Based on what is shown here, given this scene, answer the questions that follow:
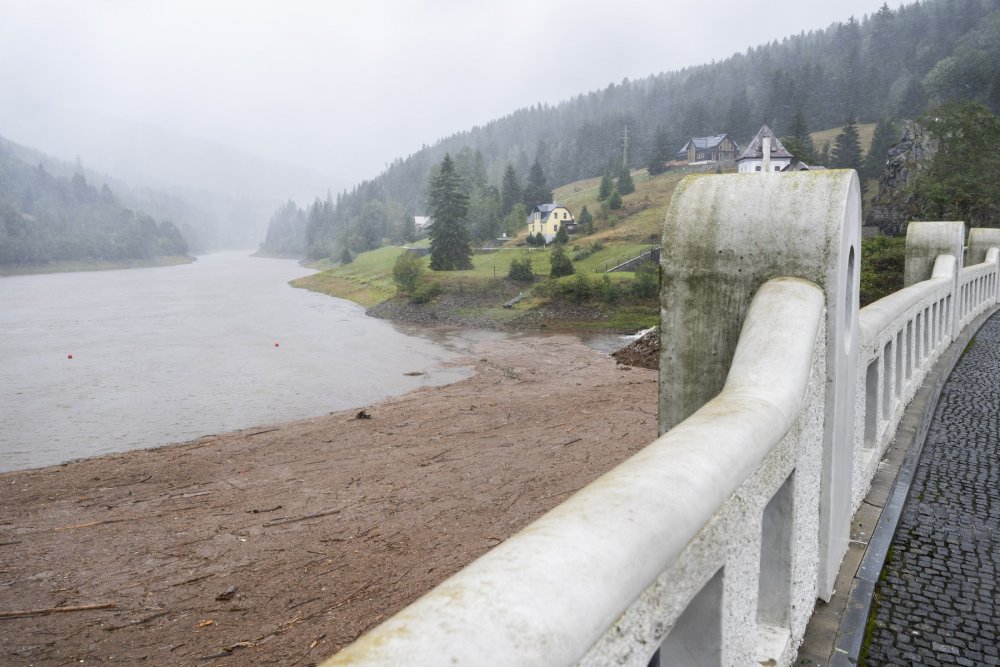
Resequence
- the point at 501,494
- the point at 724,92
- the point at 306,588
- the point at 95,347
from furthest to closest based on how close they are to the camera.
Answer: the point at 724,92, the point at 95,347, the point at 501,494, the point at 306,588

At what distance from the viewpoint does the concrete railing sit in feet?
5.59

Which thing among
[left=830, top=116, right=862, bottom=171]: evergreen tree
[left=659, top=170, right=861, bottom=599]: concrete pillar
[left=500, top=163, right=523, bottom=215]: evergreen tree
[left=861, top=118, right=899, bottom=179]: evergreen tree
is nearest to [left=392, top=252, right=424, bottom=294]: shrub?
[left=500, top=163, right=523, bottom=215]: evergreen tree

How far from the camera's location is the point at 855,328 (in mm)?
5219

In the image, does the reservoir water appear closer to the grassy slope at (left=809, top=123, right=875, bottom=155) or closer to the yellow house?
the yellow house

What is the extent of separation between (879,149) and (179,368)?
84.3 m

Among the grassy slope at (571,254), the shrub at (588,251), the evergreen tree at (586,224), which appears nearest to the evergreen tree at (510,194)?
the grassy slope at (571,254)

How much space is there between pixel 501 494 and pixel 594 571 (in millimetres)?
12084

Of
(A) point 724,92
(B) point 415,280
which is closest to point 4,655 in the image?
(B) point 415,280

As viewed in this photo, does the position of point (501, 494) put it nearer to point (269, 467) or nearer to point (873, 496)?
point (269, 467)

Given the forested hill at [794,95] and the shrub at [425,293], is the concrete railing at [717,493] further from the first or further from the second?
the forested hill at [794,95]

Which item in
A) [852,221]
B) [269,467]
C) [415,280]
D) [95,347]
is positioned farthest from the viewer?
[415,280]

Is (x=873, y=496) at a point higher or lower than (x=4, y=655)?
higher

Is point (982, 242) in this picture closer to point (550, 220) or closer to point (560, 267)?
point (560, 267)

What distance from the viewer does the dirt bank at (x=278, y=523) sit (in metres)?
9.25
